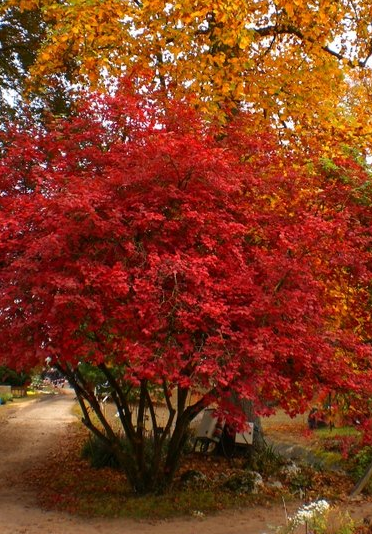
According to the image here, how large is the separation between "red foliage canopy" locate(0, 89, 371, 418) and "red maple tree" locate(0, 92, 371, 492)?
18 mm

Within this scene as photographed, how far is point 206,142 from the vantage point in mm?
6461

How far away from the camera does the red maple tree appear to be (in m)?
4.88

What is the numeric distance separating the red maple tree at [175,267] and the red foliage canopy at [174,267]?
18mm

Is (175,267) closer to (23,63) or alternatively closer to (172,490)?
(172,490)

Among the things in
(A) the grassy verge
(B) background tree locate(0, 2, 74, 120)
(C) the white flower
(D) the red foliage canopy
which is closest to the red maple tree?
(D) the red foliage canopy

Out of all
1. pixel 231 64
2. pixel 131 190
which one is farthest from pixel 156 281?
pixel 231 64

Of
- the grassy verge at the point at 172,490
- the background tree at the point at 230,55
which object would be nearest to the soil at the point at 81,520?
the grassy verge at the point at 172,490

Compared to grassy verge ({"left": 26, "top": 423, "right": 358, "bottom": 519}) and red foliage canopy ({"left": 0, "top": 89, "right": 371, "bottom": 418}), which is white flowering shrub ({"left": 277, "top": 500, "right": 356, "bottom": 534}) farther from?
grassy verge ({"left": 26, "top": 423, "right": 358, "bottom": 519})

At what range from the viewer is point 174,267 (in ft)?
15.8

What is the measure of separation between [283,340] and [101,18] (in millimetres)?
7593

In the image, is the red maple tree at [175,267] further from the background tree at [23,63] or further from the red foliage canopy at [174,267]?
the background tree at [23,63]

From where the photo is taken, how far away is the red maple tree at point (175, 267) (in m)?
4.88

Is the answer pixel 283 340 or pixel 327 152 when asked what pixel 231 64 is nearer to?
pixel 327 152

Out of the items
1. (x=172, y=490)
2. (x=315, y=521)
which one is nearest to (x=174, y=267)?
(x=315, y=521)
